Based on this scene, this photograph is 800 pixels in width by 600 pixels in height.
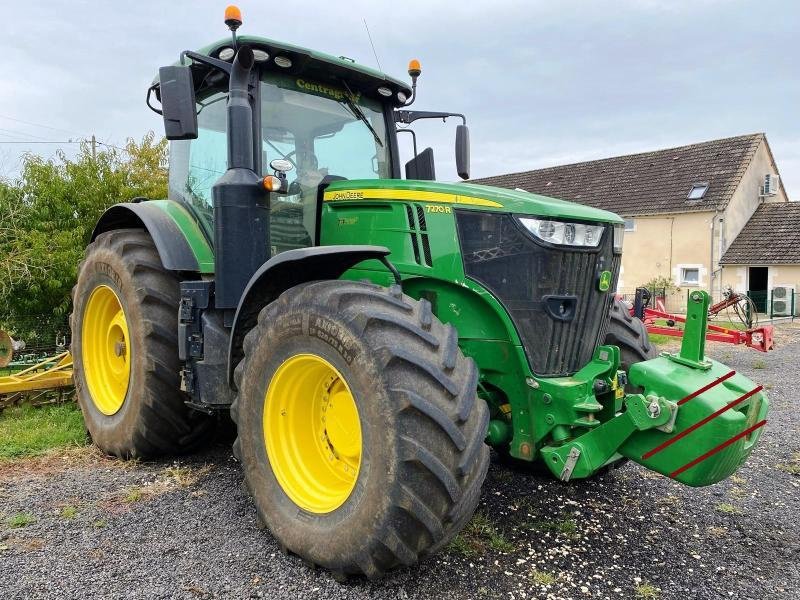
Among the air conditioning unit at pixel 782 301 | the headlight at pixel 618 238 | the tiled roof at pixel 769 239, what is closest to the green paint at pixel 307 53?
the headlight at pixel 618 238

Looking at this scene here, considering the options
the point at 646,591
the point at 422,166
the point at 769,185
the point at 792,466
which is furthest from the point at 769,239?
the point at 646,591

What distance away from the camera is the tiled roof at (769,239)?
69.7 ft

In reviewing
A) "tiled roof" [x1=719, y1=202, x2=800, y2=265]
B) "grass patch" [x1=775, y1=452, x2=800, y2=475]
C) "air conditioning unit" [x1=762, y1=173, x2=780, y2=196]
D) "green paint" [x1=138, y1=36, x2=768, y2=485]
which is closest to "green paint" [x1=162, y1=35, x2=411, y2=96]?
"green paint" [x1=138, y1=36, x2=768, y2=485]

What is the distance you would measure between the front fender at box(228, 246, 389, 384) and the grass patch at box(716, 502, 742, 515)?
97.5 inches

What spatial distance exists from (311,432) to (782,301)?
21.5 m

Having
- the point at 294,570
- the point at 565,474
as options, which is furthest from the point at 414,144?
the point at 294,570

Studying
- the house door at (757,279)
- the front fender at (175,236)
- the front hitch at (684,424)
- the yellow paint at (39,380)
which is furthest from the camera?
the house door at (757,279)

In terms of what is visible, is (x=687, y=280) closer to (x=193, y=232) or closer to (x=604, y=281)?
(x=604, y=281)

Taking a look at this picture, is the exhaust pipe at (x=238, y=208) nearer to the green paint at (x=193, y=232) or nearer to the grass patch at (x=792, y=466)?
the green paint at (x=193, y=232)

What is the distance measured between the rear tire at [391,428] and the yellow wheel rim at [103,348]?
2.31 m

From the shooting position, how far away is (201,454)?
14.1 ft

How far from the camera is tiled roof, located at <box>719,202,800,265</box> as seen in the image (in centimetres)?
2123

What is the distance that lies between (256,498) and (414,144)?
8.46ft

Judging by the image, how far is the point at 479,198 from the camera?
2.98 metres
